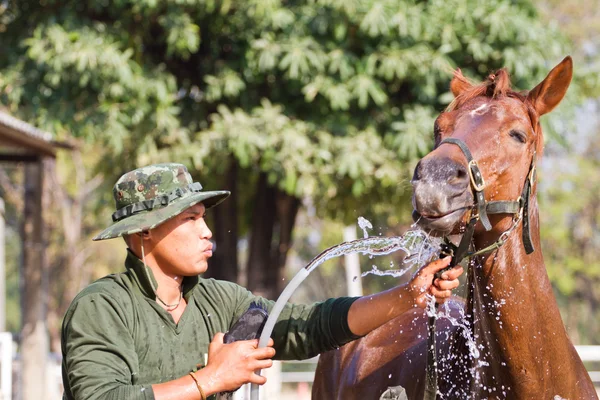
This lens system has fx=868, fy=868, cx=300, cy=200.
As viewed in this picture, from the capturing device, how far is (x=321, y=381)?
564 cm

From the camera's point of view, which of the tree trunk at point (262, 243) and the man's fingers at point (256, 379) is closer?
the man's fingers at point (256, 379)

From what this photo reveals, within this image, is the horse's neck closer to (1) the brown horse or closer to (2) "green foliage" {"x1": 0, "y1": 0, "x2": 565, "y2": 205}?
(1) the brown horse

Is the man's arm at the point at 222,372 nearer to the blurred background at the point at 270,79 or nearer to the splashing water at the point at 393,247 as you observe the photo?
the splashing water at the point at 393,247

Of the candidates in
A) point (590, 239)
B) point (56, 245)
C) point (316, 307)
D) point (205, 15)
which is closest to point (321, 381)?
point (316, 307)

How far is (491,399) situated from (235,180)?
7.83 meters

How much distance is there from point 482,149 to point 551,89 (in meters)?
0.58

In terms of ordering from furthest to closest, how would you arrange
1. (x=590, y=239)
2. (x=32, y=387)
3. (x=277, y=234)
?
(x=590, y=239) → (x=277, y=234) → (x=32, y=387)

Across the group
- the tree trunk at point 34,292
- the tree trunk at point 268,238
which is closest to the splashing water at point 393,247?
the tree trunk at point 268,238

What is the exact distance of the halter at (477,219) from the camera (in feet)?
10.6

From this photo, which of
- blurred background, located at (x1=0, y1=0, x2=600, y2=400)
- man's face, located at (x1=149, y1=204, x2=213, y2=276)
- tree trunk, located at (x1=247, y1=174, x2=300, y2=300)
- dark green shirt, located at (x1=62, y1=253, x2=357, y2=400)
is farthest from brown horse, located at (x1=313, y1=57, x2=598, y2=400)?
tree trunk, located at (x1=247, y1=174, x2=300, y2=300)

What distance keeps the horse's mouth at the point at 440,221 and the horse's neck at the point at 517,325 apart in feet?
1.34

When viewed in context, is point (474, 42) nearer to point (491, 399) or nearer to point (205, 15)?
point (205, 15)

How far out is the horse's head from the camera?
3.06m

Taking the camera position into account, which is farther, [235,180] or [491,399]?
[235,180]
